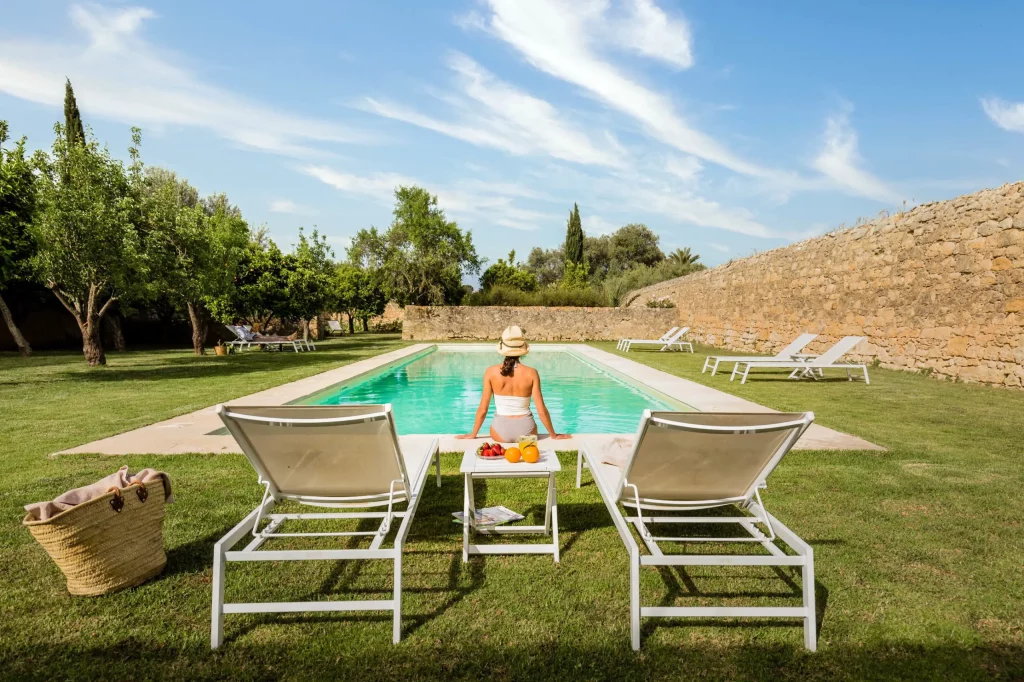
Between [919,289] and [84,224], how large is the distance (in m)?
17.7

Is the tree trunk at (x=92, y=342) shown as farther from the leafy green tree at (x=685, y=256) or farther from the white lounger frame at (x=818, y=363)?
the leafy green tree at (x=685, y=256)

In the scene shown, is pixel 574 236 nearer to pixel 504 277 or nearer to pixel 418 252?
pixel 504 277

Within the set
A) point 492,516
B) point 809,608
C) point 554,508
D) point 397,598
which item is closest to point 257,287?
point 492,516

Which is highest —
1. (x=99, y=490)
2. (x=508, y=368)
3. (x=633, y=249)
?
(x=633, y=249)

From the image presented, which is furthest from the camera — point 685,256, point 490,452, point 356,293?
point 685,256

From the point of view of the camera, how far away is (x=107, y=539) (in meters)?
2.49

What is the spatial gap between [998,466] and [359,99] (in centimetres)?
1213

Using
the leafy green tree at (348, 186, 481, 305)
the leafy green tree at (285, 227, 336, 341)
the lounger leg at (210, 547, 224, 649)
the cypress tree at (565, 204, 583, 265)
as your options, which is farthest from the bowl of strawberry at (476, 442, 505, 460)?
the cypress tree at (565, 204, 583, 265)

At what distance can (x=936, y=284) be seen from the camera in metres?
11.4

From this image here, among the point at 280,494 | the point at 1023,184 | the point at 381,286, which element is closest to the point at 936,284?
the point at 1023,184

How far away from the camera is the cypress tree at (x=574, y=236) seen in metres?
50.1

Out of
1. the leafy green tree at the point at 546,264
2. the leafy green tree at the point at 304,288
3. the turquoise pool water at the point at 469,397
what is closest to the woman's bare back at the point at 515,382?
the turquoise pool water at the point at 469,397

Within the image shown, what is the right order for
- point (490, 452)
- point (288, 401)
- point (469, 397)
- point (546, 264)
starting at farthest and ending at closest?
point (546, 264) < point (469, 397) < point (288, 401) < point (490, 452)

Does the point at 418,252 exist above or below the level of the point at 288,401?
above
